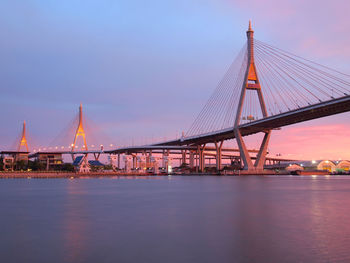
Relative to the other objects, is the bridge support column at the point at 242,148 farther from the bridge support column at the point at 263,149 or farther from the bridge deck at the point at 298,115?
the bridge support column at the point at 263,149

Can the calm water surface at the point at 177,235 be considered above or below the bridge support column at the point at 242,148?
below

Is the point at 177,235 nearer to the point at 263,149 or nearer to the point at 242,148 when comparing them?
the point at 242,148

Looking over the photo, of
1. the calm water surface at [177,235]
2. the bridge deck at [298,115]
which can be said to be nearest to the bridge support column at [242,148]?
the bridge deck at [298,115]

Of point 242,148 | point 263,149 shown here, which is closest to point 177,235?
point 242,148

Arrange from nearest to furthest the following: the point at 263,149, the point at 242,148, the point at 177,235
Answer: the point at 177,235
the point at 242,148
the point at 263,149

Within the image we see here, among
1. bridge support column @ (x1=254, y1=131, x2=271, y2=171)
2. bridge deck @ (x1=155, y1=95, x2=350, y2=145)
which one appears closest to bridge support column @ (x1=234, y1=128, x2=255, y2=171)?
bridge deck @ (x1=155, y1=95, x2=350, y2=145)

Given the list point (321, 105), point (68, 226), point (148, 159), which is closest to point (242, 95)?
point (321, 105)

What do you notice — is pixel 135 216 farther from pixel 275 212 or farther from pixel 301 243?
pixel 301 243

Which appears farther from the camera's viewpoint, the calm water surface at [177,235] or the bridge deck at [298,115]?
the bridge deck at [298,115]

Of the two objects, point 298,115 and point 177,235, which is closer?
point 177,235

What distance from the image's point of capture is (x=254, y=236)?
1055 centimetres

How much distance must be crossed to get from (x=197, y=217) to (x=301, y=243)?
18.1ft

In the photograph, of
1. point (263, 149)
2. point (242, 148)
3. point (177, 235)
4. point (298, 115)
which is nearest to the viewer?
point (177, 235)

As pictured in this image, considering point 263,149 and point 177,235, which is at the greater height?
point 263,149
